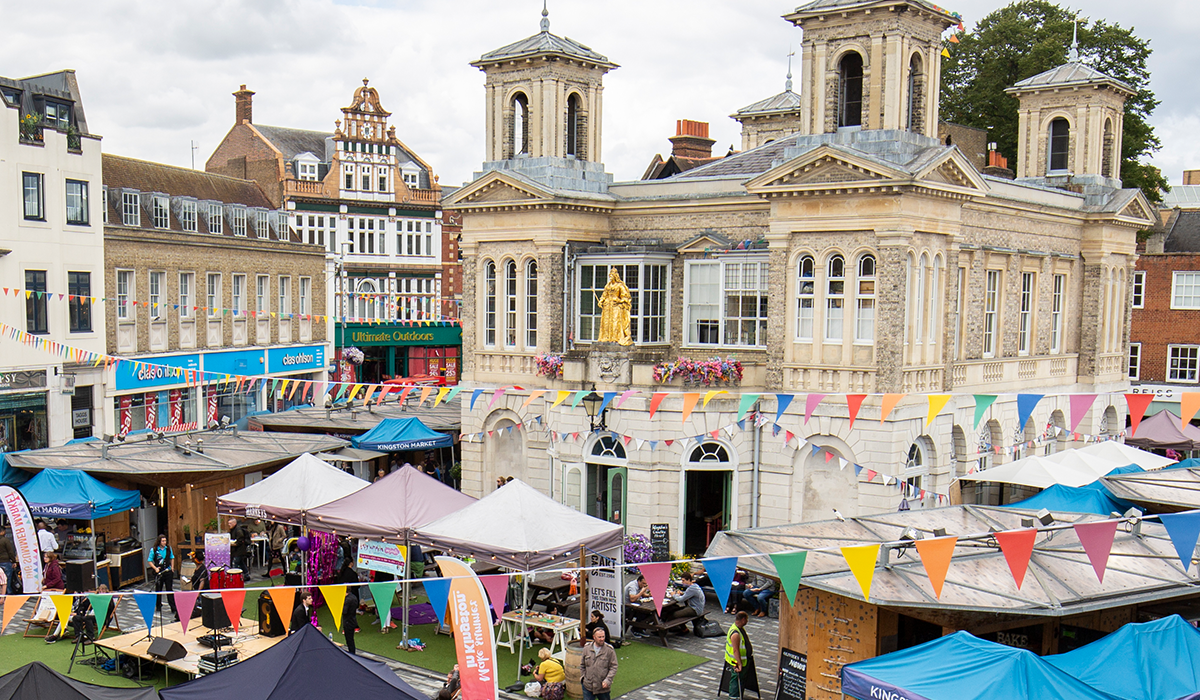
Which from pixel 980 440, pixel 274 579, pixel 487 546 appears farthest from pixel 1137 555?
pixel 274 579

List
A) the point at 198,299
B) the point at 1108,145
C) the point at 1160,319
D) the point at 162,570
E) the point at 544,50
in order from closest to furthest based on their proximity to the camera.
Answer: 1. the point at 162,570
2. the point at 544,50
3. the point at 1108,145
4. the point at 198,299
5. the point at 1160,319

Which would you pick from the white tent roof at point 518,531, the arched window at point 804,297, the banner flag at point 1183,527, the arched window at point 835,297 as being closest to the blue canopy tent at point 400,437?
the white tent roof at point 518,531

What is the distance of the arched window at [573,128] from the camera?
2856 centimetres

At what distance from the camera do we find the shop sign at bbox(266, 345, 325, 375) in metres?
42.7

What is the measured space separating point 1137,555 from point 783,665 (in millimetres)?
5042

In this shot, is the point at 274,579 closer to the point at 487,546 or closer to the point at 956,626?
the point at 487,546

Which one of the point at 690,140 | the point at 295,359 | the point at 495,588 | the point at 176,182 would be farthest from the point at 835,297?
the point at 176,182

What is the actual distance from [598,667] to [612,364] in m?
10.7

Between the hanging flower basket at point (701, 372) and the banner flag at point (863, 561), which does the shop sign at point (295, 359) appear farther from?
the banner flag at point (863, 561)

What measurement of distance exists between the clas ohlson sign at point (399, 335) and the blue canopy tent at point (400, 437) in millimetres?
23049

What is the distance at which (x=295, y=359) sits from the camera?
4422 cm

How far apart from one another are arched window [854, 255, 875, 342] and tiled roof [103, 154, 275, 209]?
87.2 ft

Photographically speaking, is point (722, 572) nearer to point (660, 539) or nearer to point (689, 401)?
point (689, 401)

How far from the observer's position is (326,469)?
21.5 metres
